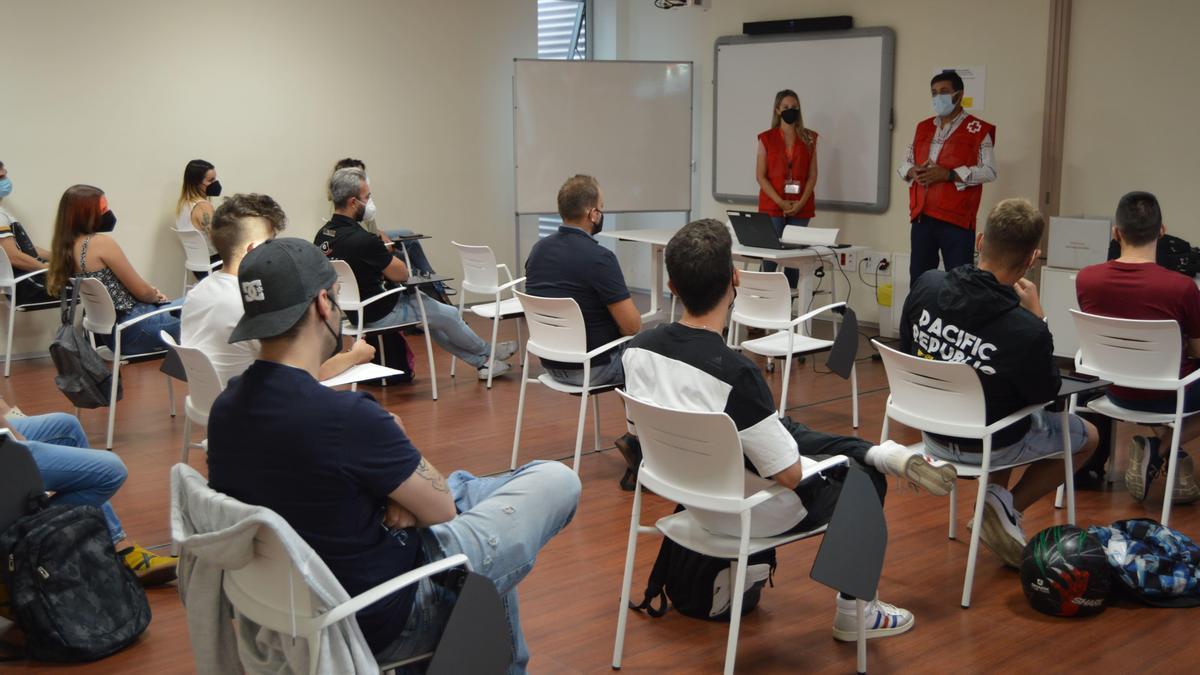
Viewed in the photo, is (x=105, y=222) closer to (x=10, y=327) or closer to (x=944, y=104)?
(x=10, y=327)

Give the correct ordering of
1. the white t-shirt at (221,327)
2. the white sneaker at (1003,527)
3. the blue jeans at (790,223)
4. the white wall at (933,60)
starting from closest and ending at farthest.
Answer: the white sneaker at (1003,527), the white t-shirt at (221,327), the white wall at (933,60), the blue jeans at (790,223)

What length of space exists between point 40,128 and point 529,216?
3.98m

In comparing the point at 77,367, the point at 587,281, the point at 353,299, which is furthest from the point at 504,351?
the point at 77,367

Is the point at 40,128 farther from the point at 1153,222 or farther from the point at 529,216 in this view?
the point at 1153,222

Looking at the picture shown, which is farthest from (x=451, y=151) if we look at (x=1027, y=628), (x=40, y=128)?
(x=1027, y=628)

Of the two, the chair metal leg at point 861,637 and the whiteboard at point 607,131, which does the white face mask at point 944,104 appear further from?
the chair metal leg at point 861,637

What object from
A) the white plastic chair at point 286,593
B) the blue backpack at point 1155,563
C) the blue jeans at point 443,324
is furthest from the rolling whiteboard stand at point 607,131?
the white plastic chair at point 286,593

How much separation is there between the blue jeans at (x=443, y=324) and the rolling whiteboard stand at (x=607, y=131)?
8.98 feet

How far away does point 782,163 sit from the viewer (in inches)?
310

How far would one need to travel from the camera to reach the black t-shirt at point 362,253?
5824mm

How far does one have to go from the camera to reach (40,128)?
7.20 metres

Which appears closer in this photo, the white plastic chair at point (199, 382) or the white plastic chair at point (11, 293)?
the white plastic chair at point (199, 382)

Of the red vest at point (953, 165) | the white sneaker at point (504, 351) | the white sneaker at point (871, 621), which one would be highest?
the red vest at point (953, 165)

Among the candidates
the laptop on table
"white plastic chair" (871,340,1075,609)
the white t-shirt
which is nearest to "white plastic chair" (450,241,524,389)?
the laptop on table
